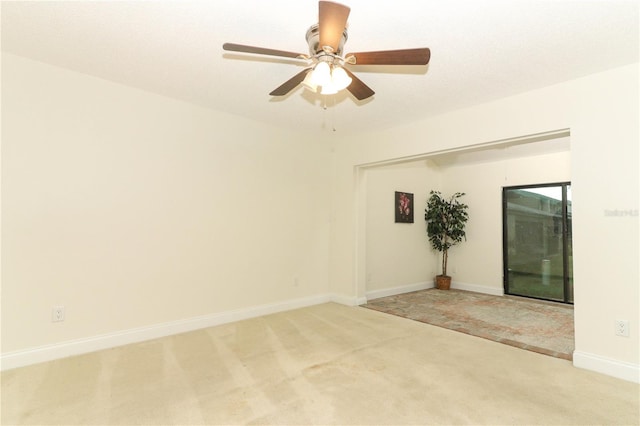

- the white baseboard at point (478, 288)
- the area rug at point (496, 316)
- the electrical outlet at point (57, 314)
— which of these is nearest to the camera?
the electrical outlet at point (57, 314)

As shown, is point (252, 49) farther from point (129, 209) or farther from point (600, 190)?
point (600, 190)

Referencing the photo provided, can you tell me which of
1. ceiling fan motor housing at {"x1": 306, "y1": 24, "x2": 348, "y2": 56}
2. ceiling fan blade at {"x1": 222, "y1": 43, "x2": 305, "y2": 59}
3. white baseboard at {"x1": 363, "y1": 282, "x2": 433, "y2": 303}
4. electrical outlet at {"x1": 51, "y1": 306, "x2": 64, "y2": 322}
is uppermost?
ceiling fan motor housing at {"x1": 306, "y1": 24, "x2": 348, "y2": 56}

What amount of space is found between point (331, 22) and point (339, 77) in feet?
1.27

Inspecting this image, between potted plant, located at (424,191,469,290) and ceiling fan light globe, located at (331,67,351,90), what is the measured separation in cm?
451

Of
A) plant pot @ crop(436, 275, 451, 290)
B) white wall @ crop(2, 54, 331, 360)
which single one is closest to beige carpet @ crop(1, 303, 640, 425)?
white wall @ crop(2, 54, 331, 360)

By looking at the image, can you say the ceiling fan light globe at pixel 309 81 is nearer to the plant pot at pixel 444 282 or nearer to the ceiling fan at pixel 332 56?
the ceiling fan at pixel 332 56

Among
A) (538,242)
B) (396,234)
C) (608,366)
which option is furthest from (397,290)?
(608,366)

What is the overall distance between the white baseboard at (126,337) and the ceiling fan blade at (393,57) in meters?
3.01

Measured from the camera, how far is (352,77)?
7.14 feet

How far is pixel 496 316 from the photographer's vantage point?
4.20 meters

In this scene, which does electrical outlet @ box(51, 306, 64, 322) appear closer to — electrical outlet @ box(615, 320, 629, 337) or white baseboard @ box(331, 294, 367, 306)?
white baseboard @ box(331, 294, 367, 306)

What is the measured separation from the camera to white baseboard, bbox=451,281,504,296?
562 centimetres

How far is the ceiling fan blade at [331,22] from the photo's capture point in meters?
1.54

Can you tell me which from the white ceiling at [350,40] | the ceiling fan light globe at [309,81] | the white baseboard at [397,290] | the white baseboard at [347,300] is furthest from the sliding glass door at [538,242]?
the ceiling fan light globe at [309,81]
